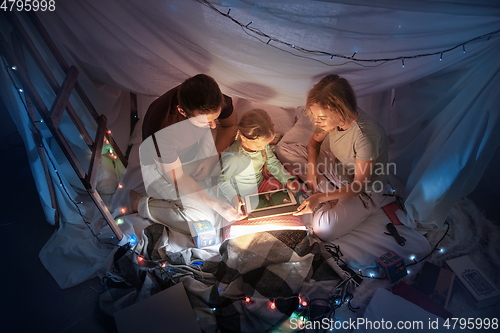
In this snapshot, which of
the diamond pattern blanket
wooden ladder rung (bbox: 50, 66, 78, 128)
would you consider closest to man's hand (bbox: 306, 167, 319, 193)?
the diamond pattern blanket

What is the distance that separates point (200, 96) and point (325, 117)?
650 millimetres

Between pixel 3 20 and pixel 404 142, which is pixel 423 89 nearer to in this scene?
pixel 404 142

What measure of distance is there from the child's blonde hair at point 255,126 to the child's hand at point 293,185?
1.31 feet

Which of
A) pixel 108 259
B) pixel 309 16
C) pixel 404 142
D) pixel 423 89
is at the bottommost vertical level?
pixel 108 259

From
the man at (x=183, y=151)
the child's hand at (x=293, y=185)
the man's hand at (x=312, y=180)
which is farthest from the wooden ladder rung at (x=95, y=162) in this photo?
the man's hand at (x=312, y=180)

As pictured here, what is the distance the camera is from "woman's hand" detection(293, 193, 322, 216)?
1.72m

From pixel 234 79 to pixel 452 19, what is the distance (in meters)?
1.06

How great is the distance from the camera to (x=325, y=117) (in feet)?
4.84

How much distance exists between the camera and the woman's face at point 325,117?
146 cm

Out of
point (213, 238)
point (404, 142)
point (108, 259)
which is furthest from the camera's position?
point (404, 142)

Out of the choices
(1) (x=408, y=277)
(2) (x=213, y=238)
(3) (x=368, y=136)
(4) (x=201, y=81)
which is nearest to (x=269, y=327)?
(2) (x=213, y=238)

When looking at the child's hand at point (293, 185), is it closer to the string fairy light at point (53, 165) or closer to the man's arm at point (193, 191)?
the man's arm at point (193, 191)

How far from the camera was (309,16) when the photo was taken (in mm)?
1218

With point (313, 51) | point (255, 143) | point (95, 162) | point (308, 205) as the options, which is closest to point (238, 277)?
point (308, 205)
